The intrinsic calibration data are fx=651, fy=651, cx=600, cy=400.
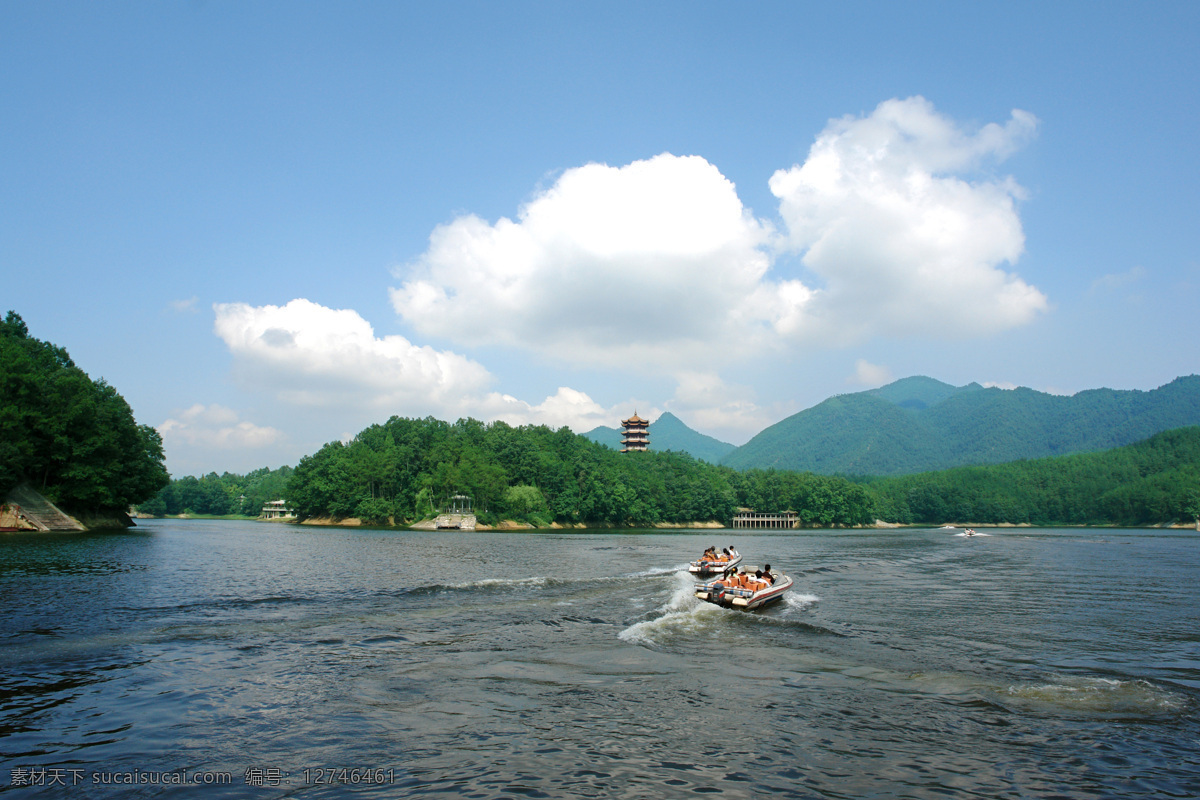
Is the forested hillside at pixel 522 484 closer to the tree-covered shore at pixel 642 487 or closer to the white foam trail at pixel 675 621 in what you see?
the tree-covered shore at pixel 642 487

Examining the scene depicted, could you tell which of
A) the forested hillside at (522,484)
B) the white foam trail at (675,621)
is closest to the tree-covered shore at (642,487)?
the forested hillside at (522,484)

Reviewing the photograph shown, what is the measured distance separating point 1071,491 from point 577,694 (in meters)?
194

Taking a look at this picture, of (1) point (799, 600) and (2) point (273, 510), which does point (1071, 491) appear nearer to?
(1) point (799, 600)

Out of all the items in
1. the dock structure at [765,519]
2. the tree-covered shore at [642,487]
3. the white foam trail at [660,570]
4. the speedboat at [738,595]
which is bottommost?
the dock structure at [765,519]

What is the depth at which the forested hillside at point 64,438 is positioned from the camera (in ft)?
189

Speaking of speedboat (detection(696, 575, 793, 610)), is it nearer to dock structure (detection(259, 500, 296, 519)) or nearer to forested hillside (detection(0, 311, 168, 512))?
forested hillside (detection(0, 311, 168, 512))

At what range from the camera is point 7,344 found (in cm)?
6347

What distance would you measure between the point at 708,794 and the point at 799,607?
1963cm

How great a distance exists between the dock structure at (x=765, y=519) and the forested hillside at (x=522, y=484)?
1951 millimetres

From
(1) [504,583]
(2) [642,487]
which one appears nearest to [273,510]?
(2) [642,487]

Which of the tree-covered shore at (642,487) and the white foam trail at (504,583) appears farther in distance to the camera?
the tree-covered shore at (642,487)

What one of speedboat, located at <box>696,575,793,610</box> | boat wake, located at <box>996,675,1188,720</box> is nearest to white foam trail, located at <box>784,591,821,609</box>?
speedboat, located at <box>696,575,793,610</box>

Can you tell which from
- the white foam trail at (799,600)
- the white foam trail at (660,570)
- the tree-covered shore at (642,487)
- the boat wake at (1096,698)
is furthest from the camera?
the tree-covered shore at (642,487)

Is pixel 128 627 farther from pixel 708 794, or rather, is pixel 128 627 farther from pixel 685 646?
pixel 708 794
